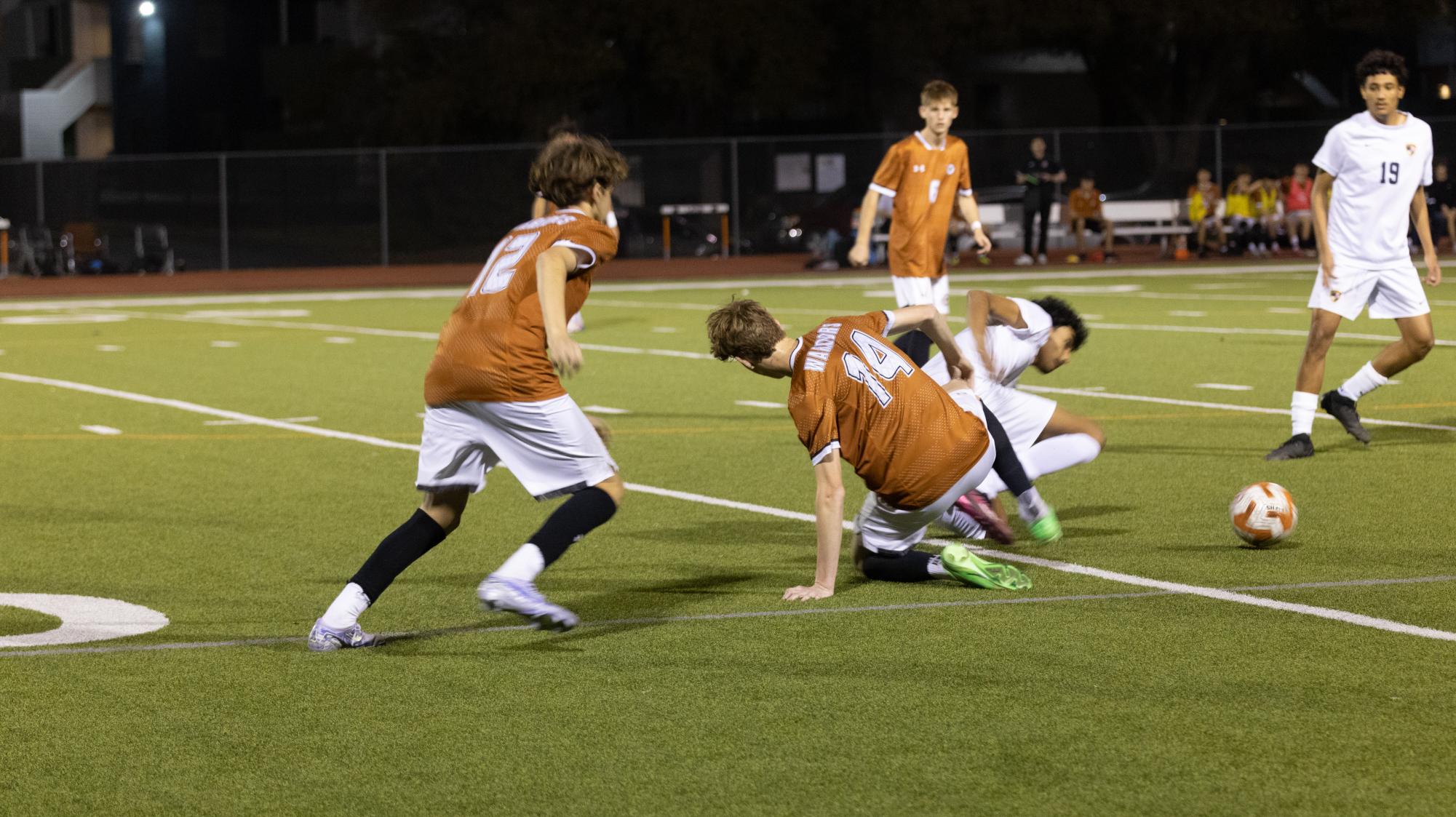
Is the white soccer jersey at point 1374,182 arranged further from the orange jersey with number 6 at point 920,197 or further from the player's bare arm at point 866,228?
the player's bare arm at point 866,228

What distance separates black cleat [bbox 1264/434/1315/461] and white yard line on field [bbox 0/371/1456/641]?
8.93 feet

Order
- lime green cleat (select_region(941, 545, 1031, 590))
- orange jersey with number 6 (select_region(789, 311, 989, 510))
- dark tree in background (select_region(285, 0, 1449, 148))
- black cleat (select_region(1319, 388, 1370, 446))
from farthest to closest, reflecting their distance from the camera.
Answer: dark tree in background (select_region(285, 0, 1449, 148)), black cleat (select_region(1319, 388, 1370, 446)), lime green cleat (select_region(941, 545, 1031, 590)), orange jersey with number 6 (select_region(789, 311, 989, 510))

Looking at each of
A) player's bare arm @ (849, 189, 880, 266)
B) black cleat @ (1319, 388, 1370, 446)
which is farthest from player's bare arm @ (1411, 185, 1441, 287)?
player's bare arm @ (849, 189, 880, 266)

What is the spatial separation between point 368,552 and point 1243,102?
47593 millimetres

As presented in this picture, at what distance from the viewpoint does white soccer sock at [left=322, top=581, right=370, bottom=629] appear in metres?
6.20

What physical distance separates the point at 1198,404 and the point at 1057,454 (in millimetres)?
5039

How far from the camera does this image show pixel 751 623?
21.4 feet

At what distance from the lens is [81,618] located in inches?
268

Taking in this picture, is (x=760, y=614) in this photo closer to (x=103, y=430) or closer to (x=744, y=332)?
(x=744, y=332)

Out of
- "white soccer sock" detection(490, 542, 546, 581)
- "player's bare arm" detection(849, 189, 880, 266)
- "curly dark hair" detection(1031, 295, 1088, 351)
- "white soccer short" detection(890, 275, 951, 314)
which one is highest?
"player's bare arm" detection(849, 189, 880, 266)

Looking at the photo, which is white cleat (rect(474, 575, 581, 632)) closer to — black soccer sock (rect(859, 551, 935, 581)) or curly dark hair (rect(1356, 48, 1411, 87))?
black soccer sock (rect(859, 551, 935, 581))

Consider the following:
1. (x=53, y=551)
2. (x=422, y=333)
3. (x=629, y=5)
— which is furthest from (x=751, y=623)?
(x=629, y=5)

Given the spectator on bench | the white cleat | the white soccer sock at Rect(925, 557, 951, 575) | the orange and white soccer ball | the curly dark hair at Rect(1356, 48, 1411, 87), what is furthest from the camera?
the spectator on bench


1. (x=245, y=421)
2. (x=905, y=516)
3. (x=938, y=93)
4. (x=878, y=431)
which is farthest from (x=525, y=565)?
(x=245, y=421)
